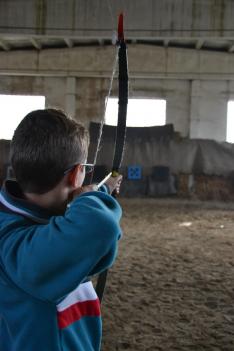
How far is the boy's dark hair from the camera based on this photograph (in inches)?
32.2

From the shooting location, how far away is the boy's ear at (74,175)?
0.86m

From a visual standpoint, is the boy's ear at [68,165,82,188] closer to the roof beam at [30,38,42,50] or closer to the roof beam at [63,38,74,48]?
the roof beam at [63,38,74,48]

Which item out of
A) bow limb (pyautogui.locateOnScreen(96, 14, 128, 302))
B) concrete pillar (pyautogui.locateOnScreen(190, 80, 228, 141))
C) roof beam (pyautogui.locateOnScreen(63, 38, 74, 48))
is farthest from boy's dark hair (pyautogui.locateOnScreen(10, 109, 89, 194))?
concrete pillar (pyautogui.locateOnScreen(190, 80, 228, 141))

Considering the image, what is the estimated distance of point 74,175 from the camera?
0.87 metres

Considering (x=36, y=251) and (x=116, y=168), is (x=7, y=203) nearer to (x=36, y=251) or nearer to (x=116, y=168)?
(x=36, y=251)

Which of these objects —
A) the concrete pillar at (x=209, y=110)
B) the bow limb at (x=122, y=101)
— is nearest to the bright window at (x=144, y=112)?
the concrete pillar at (x=209, y=110)

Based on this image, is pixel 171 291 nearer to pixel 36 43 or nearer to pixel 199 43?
pixel 199 43

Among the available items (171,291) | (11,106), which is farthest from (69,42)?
(171,291)

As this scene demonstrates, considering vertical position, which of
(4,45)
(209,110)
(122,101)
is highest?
(4,45)

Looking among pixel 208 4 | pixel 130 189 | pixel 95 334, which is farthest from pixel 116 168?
pixel 130 189

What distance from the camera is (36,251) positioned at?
0.74 meters

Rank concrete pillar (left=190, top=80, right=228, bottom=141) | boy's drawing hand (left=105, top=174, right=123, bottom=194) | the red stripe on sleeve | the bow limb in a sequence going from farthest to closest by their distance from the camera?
1. concrete pillar (left=190, top=80, right=228, bottom=141)
2. the bow limb
3. boy's drawing hand (left=105, top=174, right=123, bottom=194)
4. the red stripe on sleeve

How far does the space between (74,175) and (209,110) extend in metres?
11.3

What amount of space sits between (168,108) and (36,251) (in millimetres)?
11392
